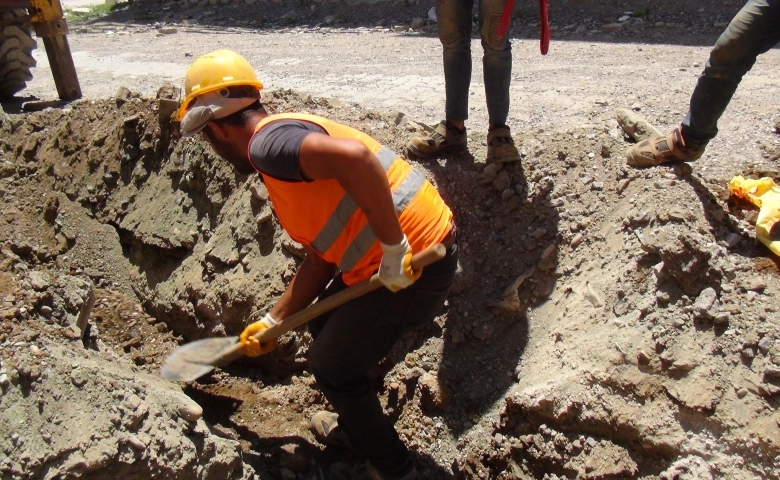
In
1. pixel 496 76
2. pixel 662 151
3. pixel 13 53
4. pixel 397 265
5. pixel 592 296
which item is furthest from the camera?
pixel 13 53

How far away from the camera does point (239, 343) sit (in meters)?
2.57

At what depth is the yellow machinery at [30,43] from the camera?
19.4ft

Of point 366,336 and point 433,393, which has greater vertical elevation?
point 366,336

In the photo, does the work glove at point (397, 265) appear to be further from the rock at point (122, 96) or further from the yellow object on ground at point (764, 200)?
the rock at point (122, 96)

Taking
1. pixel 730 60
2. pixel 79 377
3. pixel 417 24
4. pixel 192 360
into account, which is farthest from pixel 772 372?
pixel 417 24

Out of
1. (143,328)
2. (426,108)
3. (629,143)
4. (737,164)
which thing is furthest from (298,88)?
(737,164)

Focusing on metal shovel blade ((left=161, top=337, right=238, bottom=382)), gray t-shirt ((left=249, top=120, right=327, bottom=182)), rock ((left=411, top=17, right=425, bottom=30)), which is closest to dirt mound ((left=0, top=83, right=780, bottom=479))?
metal shovel blade ((left=161, top=337, right=238, bottom=382))

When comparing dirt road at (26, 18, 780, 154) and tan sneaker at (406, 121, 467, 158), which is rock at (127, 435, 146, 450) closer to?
tan sneaker at (406, 121, 467, 158)

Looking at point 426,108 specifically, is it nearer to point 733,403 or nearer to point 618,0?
point 733,403

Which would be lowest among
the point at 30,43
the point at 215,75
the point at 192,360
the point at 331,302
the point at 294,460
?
the point at 294,460

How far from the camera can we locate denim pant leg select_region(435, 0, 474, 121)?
3.35 metres

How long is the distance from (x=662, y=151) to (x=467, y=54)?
1053 mm

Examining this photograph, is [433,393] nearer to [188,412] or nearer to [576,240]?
[576,240]

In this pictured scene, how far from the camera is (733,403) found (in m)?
2.35
